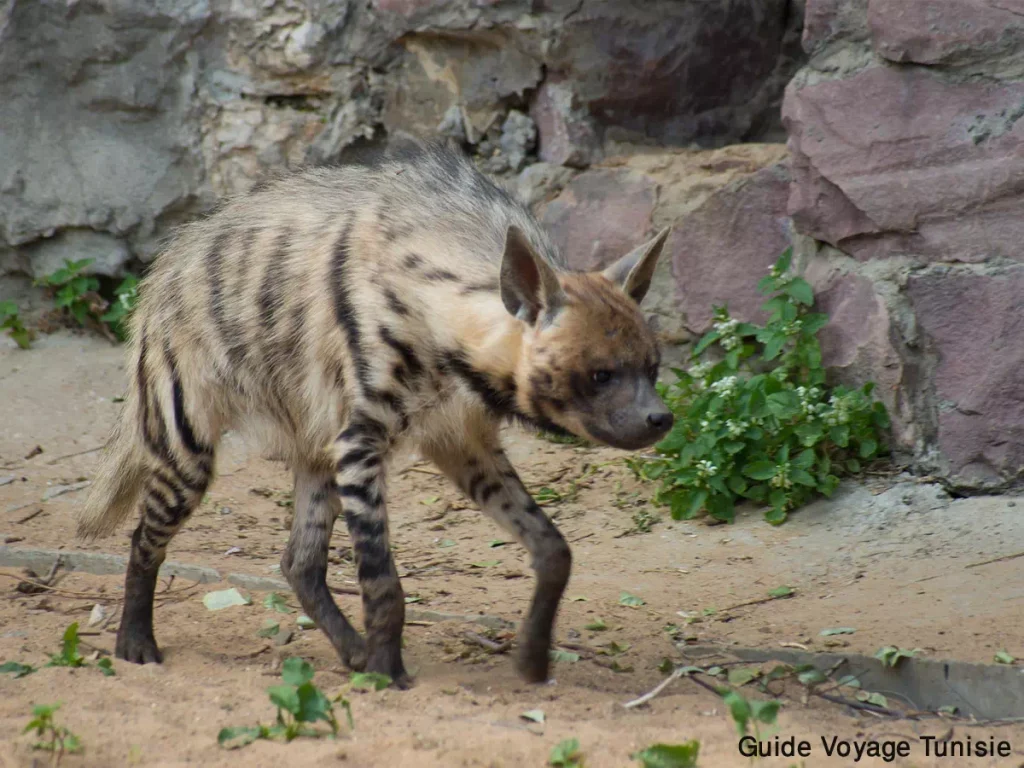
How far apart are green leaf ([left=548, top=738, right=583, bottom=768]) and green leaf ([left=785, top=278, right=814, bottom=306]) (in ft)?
7.51

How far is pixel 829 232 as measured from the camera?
Result: 4.44 m

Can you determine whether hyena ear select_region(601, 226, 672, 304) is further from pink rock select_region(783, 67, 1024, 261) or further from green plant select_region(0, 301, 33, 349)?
green plant select_region(0, 301, 33, 349)

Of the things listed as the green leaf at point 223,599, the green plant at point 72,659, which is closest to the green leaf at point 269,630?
the green leaf at point 223,599

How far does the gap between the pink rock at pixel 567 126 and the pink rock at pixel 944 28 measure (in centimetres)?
133

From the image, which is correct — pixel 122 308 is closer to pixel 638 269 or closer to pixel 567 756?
pixel 638 269

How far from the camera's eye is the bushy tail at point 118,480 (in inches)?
153

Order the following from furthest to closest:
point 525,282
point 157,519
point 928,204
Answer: point 928,204 < point 157,519 < point 525,282

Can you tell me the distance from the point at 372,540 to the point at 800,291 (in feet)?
6.15

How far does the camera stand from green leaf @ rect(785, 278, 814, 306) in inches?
175

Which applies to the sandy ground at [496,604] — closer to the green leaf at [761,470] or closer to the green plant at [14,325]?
the green plant at [14,325]

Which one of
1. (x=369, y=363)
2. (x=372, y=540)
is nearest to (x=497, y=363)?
(x=369, y=363)

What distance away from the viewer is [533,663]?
332 cm

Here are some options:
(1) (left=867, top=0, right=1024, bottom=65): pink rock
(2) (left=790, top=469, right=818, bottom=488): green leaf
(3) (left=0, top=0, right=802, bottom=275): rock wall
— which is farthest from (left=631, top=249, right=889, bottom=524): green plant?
(3) (left=0, top=0, right=802, bottom=275): rock wall

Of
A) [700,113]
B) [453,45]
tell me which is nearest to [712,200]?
[700,113]
